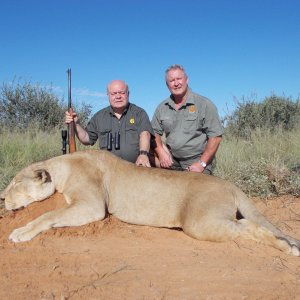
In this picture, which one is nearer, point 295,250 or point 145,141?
point 295,250

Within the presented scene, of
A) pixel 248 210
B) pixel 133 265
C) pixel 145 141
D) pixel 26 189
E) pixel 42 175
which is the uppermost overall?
pixel 145 141

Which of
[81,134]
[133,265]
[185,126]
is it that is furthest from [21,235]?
[185,126]

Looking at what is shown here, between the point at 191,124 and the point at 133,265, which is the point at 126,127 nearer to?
the point at 191,124

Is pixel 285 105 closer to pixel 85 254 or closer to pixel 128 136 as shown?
pixel 128 136

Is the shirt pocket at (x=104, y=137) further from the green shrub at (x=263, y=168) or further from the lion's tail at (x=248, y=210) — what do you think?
the lion's tail at (x=248, y=210)

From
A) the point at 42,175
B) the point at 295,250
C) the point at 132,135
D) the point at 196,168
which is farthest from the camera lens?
the point at 132,135

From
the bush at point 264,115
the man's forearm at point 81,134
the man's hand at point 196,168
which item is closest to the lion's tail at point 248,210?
the man's hand at point 196,168

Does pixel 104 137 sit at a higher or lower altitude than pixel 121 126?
lower

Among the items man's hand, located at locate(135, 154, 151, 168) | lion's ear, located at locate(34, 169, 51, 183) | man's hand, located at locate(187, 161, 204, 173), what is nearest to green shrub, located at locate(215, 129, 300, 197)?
man's hand, located at locate(187, 161, 204, 173)

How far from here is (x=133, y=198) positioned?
17.4 ft

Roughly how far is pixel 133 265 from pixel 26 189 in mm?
1966

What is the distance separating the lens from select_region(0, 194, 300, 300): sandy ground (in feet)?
11.0

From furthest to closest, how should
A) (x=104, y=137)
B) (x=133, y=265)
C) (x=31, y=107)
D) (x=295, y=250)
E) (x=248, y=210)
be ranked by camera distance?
(x=31, y=107), (x=104, y=137), (x=248, y=210), (x=295, y=250), (x=133, y=265)

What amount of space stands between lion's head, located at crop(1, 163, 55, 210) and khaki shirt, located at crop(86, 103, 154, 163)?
81.0 inches
